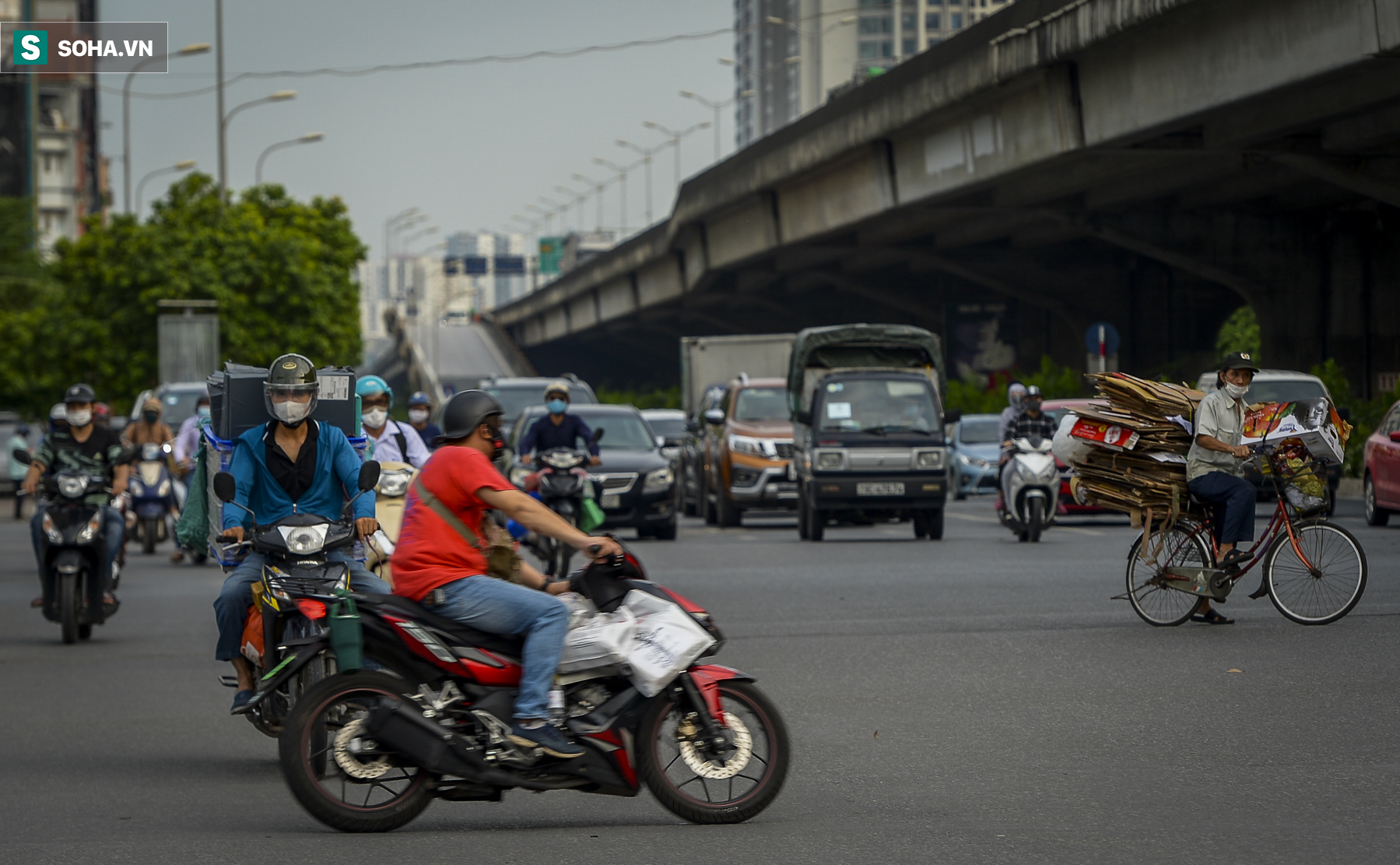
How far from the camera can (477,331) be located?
105 m

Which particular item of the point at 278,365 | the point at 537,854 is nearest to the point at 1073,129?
the point at 278,365

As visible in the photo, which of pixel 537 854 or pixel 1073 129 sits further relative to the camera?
pixel 1073 129

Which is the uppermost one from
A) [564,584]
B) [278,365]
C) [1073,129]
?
[1073,129]

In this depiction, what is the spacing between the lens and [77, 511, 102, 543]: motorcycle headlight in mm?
12641

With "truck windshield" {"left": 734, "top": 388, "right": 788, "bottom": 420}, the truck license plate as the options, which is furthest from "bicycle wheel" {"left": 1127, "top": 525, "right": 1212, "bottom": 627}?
"truck windshield" {"left": 734, "top": 388, "right": 788, "bottom": 420}

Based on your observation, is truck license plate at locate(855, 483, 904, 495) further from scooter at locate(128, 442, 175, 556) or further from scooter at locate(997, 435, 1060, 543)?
scooter at locate(128, 442, 175, 556)

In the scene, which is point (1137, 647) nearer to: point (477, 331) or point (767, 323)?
point (767, 323)

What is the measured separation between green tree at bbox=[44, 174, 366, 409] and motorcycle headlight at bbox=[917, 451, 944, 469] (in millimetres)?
31981

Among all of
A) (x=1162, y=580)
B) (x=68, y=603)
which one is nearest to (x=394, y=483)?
(x=68, y=603)

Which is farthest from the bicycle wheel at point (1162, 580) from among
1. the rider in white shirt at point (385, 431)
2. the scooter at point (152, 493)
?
the scooter at point (152, 493)

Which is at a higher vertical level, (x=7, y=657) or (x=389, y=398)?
(x=389, y=398)

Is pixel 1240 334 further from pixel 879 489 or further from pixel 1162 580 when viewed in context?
pixel 1162 580

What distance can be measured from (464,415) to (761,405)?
67.2 ft

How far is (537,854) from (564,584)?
0.95m
